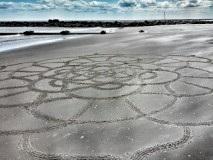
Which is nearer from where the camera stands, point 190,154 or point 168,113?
point 190,154

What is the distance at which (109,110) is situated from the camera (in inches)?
237

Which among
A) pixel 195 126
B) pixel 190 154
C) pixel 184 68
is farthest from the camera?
pixel 184 68

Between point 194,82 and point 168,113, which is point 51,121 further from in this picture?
point 194,82

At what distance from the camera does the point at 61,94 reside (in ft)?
23.7

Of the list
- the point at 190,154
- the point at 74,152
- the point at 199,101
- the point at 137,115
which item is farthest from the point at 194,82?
the point at 74,152

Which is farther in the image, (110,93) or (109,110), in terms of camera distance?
(110,93)

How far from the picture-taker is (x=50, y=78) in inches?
345

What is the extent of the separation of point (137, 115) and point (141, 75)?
2989 mm

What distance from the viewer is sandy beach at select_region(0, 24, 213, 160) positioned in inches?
175

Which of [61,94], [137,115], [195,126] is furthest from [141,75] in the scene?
[195,126]

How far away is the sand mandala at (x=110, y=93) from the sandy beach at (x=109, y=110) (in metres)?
0.02

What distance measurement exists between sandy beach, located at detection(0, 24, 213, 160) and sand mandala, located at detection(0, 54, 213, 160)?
2 cm

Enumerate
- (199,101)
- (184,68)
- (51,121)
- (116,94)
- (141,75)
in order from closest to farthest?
(51,121), (199,101), (116,94), (141,75), (184,68)

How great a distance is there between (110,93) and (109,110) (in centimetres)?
109
